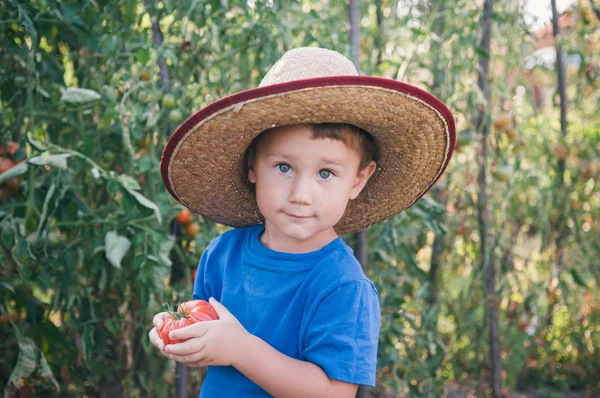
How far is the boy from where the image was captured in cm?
109

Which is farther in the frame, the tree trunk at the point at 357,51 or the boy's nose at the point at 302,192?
the tree trunk at the point at 357,51

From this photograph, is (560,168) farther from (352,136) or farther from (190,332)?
(190,332)

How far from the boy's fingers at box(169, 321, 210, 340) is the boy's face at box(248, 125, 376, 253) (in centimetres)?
21

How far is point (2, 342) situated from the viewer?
2197mm

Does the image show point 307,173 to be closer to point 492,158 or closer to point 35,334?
point 35,334

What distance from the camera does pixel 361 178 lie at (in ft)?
4.23

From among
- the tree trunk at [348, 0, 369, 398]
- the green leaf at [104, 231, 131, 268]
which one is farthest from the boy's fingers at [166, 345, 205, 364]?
the tree trunk at [348, 0, 369, 398]

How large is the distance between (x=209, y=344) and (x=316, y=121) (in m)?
0.40

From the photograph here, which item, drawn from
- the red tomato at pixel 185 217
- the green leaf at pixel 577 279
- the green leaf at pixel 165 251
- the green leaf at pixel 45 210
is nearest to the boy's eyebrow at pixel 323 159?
the green leaf at pixel 165 251

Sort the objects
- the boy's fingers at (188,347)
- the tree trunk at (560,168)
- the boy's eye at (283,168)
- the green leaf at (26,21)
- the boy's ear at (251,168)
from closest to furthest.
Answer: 1. the boy's fingers at (188,347)
2. the boy's eye at (283,168)
3. the boy's ear at (251,168)
4. the green leaf at (26,21)
5. the tree trunk at (560,168)

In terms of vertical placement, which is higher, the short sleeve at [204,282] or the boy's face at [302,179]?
the boy's face at [302,179]

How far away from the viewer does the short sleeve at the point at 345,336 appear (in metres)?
1.09

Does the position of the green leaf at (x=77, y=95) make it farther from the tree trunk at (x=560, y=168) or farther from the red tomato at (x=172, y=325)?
the tree trunk at (x=560, y=168)

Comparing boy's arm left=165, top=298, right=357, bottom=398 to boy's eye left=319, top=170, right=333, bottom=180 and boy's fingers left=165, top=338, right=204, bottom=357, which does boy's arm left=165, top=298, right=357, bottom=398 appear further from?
boy's eye left=319, top=170, right=333, bottom=180
